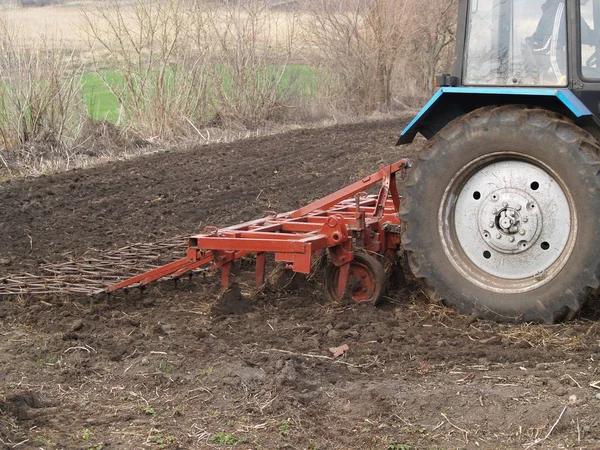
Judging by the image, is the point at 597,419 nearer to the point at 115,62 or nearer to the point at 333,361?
the point at 333,361

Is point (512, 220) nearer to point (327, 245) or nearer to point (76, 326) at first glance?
point (327, 245)

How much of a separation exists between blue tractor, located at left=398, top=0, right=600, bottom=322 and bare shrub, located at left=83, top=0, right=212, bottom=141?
26.6ft

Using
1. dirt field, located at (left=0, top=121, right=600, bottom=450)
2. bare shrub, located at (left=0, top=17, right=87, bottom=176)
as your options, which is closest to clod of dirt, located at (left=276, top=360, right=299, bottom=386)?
dirt field, located at (left=0, top=121, right=600, bottom=450)

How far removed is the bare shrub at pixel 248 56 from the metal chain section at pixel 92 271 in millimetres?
7653

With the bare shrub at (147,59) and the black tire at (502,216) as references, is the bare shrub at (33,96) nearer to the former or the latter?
the bare shrub at (147,59)

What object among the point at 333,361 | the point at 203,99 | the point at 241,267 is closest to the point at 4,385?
the point at 333,361

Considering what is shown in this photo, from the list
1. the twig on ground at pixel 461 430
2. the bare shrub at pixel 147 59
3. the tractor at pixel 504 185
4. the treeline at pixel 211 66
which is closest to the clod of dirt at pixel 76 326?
the tractor at pixel 504 185

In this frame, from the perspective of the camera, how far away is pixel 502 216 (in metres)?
4.39

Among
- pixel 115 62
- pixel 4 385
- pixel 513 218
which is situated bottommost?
pixel 4 385

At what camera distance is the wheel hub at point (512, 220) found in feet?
14.0

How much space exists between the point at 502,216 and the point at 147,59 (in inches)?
354

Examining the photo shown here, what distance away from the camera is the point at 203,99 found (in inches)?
524

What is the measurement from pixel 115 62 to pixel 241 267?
721 cm

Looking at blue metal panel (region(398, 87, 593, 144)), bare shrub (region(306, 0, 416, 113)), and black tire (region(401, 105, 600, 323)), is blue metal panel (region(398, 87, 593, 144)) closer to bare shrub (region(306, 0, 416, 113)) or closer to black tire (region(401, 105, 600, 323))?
black tire (region(401, 105, 600, 323))
